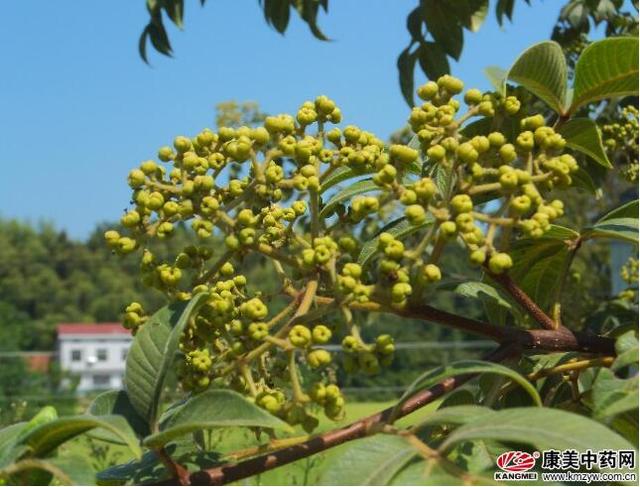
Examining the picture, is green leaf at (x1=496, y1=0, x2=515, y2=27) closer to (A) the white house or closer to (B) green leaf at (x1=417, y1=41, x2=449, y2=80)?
(B) green leaf at (x1=417, y1=41, x2=449, y2=80)

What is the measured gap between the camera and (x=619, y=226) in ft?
3.31

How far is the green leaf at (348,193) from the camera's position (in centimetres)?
108

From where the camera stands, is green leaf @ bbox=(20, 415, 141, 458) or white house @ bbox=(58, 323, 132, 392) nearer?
green leaf @ bbox=(20, 415, 141, 458)

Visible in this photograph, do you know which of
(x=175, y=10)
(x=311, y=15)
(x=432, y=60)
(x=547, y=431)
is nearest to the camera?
(x=547, y=431)

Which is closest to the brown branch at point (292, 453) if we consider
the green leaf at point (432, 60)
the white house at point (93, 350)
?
the green leaf at point (432, 60)

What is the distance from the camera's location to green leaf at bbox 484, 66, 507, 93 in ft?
3.41

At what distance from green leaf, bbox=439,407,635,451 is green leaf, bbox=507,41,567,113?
1.47 ft

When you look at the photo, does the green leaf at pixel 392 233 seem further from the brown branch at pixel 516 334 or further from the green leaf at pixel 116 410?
the green leaf at pixel 116 410

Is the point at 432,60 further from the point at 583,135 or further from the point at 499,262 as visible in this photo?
the point at 499,262

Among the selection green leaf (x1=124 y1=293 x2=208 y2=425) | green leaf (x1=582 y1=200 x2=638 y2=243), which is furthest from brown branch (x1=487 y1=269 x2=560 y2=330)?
green leaf (x1=124 y1=293 x2=208 y2=425)

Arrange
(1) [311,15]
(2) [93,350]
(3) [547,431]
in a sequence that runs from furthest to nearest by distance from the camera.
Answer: (2) [93,350] < (1) [311,15] < (3) [547,431]

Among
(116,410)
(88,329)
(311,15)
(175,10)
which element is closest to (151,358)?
(116,410)

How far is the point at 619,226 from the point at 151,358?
492 mm

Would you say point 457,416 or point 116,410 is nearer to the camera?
point 457,416
